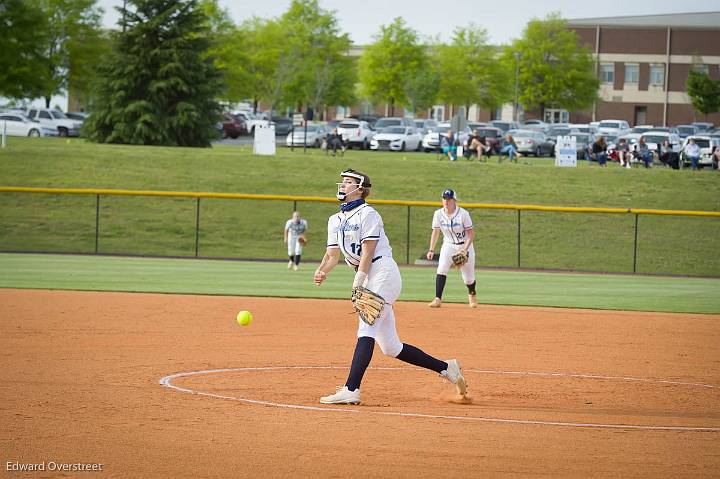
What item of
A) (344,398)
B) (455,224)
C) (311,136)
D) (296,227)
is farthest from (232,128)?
(344,398)

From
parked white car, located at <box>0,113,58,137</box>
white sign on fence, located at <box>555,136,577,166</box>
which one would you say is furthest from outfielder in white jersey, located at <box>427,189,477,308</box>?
parked white car, located at <box>0,113,58,137</box>

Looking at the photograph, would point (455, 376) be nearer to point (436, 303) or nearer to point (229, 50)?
point (436, 303)

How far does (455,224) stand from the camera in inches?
728

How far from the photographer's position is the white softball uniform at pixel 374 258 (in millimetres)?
9891

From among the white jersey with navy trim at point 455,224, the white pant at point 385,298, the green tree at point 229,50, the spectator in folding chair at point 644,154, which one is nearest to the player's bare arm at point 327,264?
the white pant at point 385,298

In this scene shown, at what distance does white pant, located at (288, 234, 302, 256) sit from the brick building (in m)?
68.7

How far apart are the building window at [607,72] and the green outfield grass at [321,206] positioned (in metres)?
52.6

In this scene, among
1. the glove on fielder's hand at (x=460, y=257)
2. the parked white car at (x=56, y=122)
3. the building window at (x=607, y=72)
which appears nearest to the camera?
the glove on fielder's hand at (x=460, y=257)

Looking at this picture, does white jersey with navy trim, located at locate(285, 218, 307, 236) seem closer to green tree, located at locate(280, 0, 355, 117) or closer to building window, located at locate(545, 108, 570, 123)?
green tree, located at locate(280, 0, 355, 117)

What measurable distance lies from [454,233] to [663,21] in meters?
82.3

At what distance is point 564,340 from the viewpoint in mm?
15641

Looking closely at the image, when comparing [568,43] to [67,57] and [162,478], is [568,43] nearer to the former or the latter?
[67,57]

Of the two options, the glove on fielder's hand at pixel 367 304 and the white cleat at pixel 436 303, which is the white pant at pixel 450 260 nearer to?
the white cleat at pixel 436 303

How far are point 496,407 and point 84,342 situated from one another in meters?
6.30
